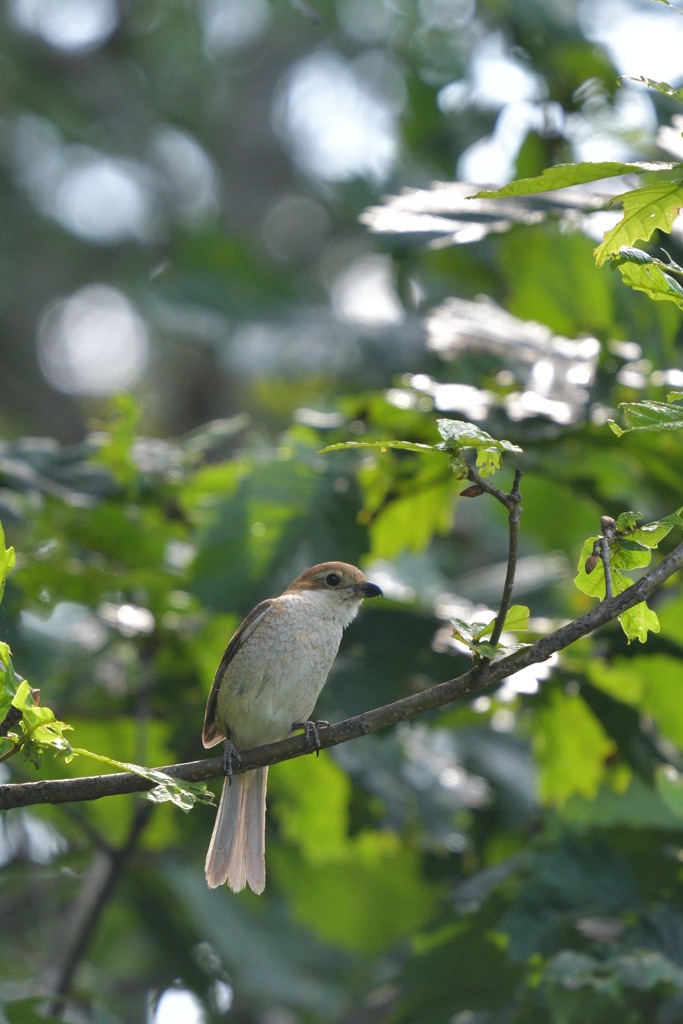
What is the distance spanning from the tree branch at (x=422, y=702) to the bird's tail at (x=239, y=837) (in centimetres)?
83

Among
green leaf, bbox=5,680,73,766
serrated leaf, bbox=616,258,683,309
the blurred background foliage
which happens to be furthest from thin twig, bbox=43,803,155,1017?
serrated leaf, bbox=616,258,683,309

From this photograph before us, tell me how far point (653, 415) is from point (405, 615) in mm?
2312

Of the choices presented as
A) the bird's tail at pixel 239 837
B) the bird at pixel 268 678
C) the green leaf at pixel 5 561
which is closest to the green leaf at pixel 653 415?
the green leaf at pixel 5 561

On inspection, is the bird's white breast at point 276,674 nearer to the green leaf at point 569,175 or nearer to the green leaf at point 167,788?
the green leaf at point 167,788

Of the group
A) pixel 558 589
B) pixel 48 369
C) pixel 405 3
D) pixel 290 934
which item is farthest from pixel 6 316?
pixel 558 589

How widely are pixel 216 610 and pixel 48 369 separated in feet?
31.5

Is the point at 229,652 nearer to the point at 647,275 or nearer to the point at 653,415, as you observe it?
the point at 653,415

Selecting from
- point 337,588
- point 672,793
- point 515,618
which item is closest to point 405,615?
point 337,588

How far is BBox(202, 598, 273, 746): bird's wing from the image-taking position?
397cm

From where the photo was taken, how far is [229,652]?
4012 mm

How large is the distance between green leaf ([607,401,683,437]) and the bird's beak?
1.86 meters

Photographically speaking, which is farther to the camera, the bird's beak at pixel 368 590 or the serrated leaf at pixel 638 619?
the bird's beak at pixel 368 590

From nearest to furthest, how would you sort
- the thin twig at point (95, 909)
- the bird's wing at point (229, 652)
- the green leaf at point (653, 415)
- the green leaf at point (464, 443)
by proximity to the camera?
1. the green leaf at point (464, 443)
2. the green leaf at point (653, 415)
3. the bird's wing at point (229, 652)
4. the thin twig at point (95, 909)

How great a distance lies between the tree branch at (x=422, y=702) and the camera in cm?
231
